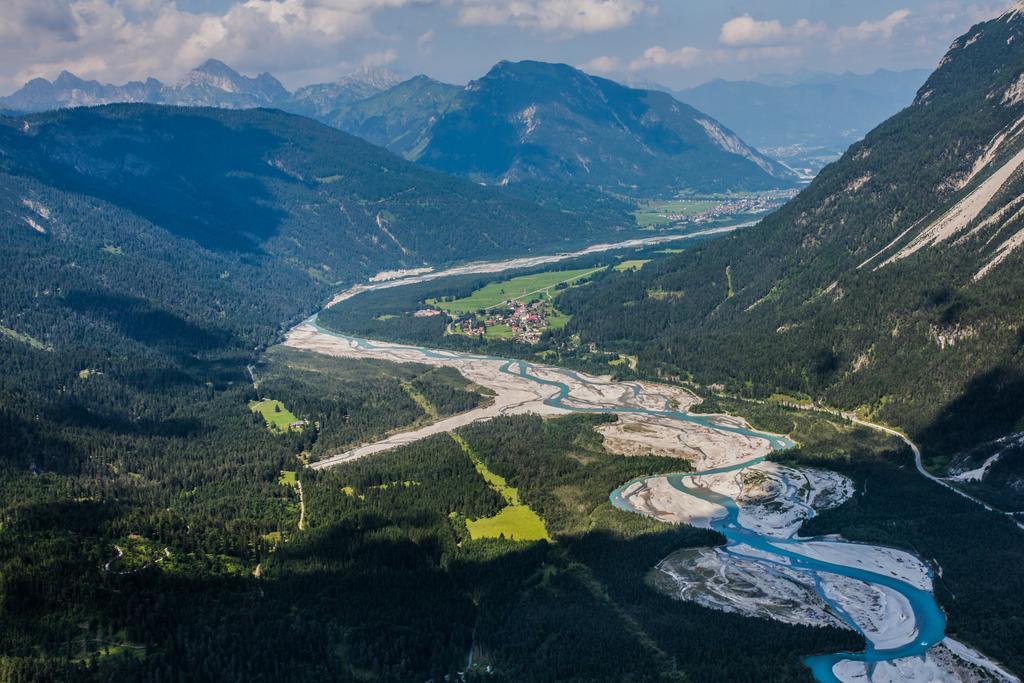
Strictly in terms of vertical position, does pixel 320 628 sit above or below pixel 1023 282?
below

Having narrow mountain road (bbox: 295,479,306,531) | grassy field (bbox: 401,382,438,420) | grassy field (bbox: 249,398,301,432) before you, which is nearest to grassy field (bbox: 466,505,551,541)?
narrow mountain road (bbox: 295,479,306,531)

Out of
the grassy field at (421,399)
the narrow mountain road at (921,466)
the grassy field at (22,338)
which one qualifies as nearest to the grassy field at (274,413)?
the grassy field at (421,399)

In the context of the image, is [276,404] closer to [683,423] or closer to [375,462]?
[375,462]

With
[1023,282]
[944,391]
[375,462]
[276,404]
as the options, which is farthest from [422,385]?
[1023,282]

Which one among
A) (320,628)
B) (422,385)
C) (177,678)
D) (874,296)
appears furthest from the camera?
(422,385)

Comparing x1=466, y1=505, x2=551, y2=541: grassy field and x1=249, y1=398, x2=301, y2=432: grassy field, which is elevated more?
x1=249, y1=398, x2=301, y2=432: grassy field

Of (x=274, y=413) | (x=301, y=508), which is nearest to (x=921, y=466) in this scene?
(x=301, y=508)

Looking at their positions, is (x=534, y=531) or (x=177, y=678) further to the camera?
(x=534, y=531)

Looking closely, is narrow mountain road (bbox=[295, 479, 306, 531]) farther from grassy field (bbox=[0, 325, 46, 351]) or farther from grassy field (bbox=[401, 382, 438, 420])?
grassy field (bbox=[0, 325, 46, 351])
